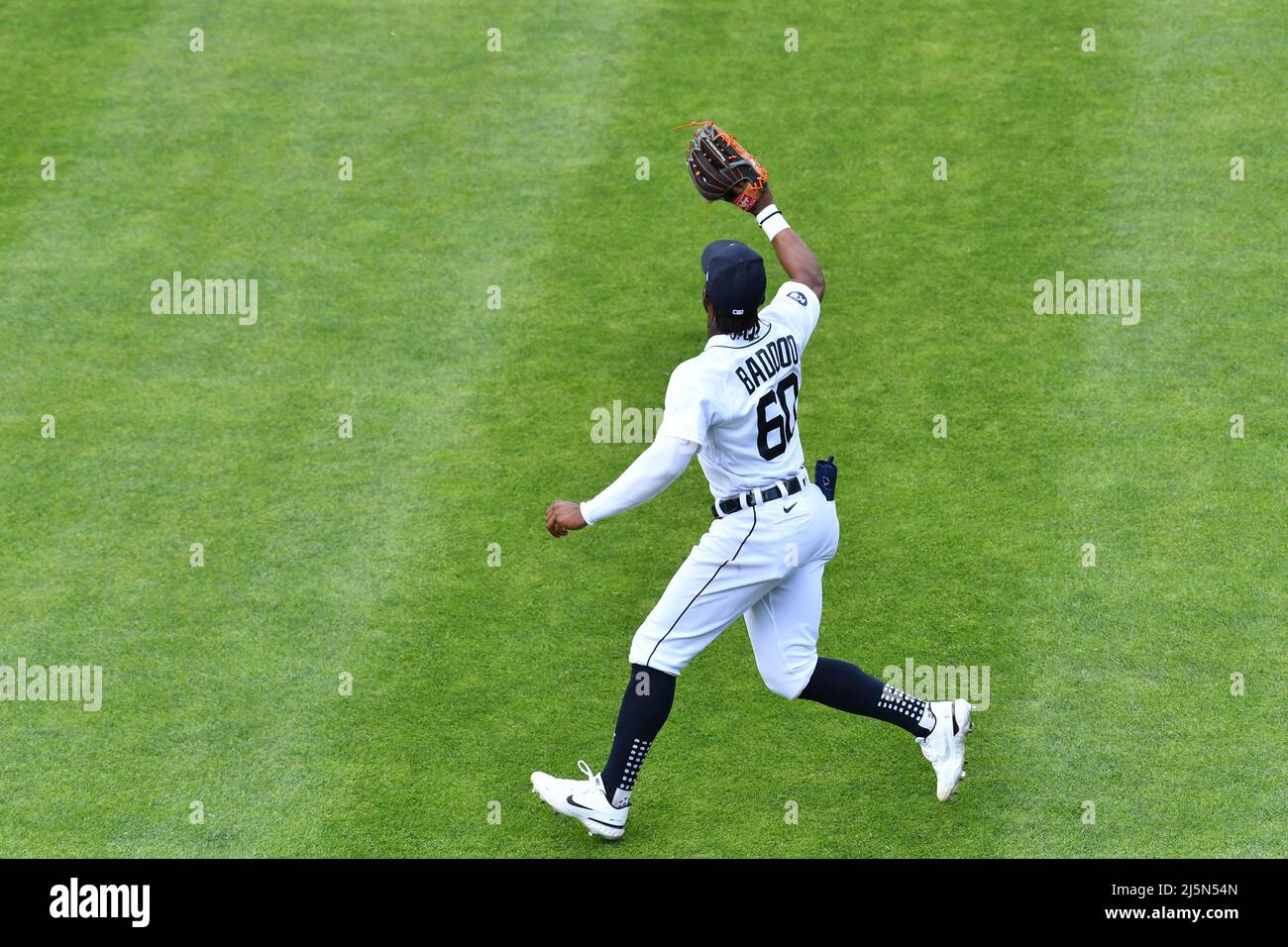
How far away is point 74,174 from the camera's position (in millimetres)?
11102

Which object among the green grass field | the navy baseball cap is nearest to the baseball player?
the navy baseball cap

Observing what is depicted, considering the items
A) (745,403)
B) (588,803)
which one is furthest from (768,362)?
(588,803)

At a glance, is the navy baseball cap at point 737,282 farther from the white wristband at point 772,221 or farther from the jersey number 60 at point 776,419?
the white wristband at point 772,221

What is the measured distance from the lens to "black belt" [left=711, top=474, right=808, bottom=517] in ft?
21.1

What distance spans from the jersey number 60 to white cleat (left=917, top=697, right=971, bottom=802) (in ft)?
4.63

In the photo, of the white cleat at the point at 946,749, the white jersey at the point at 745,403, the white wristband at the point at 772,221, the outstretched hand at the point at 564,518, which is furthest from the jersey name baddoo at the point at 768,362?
the white cleat at the point at 946,749

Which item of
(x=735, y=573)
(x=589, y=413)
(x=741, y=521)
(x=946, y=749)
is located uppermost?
(x=589, y=413)

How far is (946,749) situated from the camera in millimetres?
6762

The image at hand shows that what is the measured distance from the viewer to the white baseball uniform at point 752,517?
20.2 feet

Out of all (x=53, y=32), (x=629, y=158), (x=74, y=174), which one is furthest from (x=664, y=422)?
(x=53, y=32)

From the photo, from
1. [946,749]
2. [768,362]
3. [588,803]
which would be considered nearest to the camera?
[768,362]

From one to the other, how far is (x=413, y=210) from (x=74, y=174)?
2491 millimetres

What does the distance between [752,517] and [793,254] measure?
48.7 inches

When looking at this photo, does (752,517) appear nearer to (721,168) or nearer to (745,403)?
(745,403)
